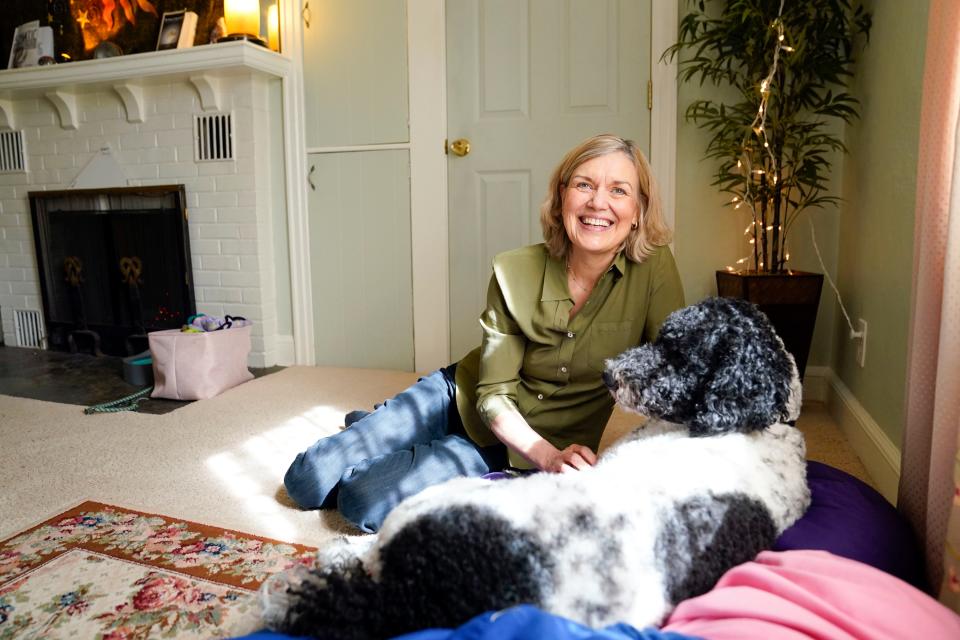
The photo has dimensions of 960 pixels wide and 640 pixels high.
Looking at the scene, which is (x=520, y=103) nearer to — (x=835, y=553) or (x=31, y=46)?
(x=835, y=553)

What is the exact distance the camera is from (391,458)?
1.70m

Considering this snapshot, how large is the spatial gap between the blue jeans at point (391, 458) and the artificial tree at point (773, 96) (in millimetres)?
1382

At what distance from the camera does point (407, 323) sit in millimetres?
3348

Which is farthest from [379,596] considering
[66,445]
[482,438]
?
[66,445]

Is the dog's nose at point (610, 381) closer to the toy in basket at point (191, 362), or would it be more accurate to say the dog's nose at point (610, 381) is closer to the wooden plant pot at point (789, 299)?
the wooden plant pot at point (789, 299)

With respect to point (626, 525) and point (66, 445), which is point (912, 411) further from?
point (66, 445)

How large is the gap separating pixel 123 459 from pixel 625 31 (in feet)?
8.17

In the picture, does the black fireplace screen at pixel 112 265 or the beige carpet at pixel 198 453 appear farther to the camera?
the black fireplace screen at pixel 112 265

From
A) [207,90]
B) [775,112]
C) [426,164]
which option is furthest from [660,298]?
[207,90]

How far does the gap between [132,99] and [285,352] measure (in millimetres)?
1532

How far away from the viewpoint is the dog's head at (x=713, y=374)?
97 centimetres

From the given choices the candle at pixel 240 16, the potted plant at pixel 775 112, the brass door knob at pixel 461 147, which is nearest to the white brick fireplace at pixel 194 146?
the candle at pixel 240 16

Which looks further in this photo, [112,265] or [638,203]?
[112,265]

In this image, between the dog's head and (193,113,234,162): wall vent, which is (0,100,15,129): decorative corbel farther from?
the dog's head
